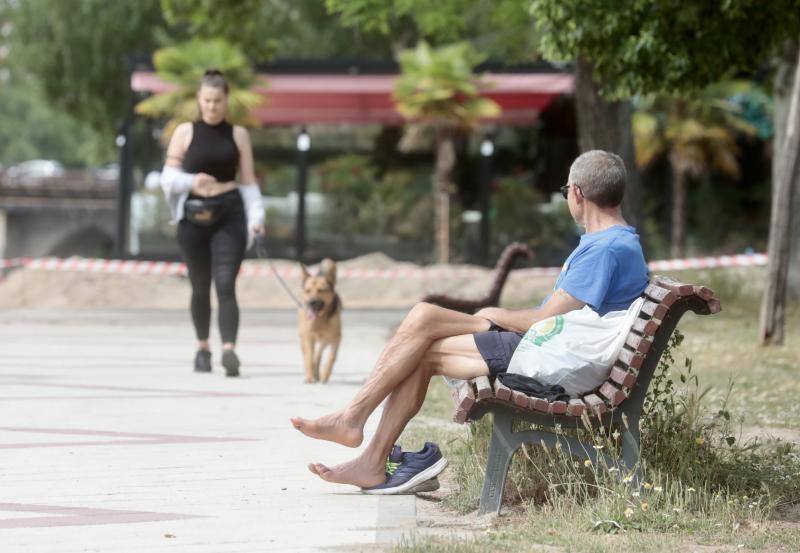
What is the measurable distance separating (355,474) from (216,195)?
5386mm

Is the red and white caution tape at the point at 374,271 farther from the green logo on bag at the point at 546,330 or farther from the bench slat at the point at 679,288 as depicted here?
the green logo on bag at the point at 546,330

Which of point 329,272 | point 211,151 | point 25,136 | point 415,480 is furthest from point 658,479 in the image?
point 25,136

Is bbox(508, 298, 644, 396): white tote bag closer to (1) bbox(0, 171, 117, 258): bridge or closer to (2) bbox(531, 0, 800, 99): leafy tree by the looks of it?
(2) bbox(531, 0, 800, 99): leafy tree

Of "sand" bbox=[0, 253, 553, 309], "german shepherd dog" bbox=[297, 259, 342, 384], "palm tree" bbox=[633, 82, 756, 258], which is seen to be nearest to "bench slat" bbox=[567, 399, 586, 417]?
"german shepherd dog" bbox=[297, 259, 342, 384]

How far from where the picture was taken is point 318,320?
11.2 metres

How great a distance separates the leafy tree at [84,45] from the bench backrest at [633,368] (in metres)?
40.1

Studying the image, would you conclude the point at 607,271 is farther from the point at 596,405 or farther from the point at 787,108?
the point at 787,108

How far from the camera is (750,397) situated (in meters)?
10.2

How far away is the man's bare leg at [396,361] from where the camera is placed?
5.99 meters

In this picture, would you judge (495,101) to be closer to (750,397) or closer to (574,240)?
(574,240)

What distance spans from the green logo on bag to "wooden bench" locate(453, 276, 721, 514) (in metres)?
0.23

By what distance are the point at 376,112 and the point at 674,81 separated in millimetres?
16878

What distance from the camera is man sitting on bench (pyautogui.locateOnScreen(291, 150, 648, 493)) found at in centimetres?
590

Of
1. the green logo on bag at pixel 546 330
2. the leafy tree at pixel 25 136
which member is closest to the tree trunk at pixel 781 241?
the green logo on bag at pixel 546 330
